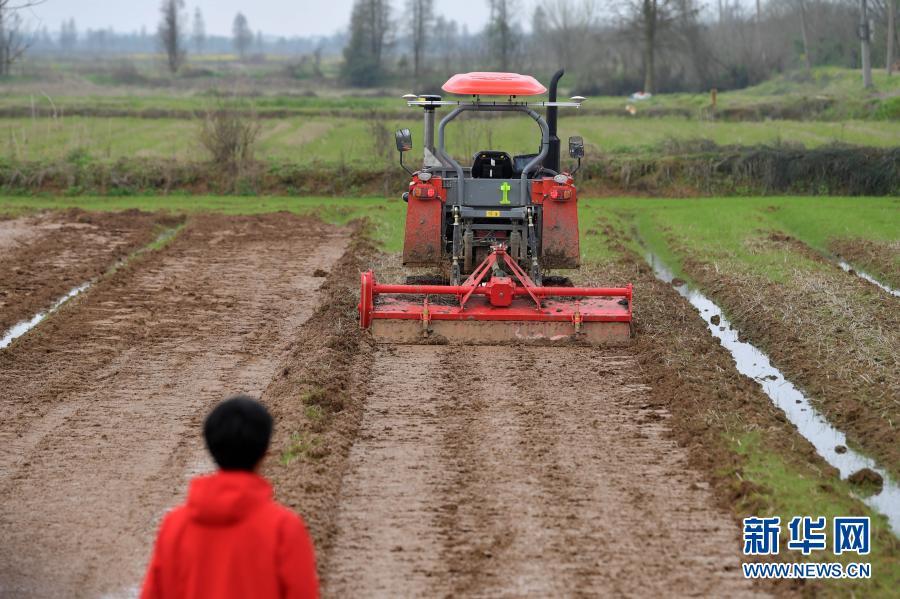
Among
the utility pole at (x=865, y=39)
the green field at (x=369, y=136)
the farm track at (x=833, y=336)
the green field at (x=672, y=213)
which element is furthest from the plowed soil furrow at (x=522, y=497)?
the utility pole at (x=865, y=39)

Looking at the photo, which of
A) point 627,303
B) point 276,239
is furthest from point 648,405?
point 276,239

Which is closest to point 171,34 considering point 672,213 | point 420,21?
point 420,21

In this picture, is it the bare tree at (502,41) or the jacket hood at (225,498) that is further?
the bare tree at (502,41)

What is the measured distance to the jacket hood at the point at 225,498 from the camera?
3777 millimetres

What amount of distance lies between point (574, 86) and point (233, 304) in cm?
5204

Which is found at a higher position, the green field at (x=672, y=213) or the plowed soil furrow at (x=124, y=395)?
the green field at (x=672, y=213)

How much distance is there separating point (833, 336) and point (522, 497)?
19.4 ft

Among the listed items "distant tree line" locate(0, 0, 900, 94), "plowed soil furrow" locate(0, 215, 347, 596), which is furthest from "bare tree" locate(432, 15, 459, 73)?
"plowed soil furrow" locate(0, 215, 347, 596)

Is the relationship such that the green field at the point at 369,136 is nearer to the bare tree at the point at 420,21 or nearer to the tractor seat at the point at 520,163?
the tractor seat at the point at 520,163

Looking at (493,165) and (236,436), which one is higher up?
(493,165)

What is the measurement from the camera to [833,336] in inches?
484

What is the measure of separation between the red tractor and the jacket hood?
26.1 feet

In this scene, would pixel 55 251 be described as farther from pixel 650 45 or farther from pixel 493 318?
pixel 650 45

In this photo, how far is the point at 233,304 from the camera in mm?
14461
